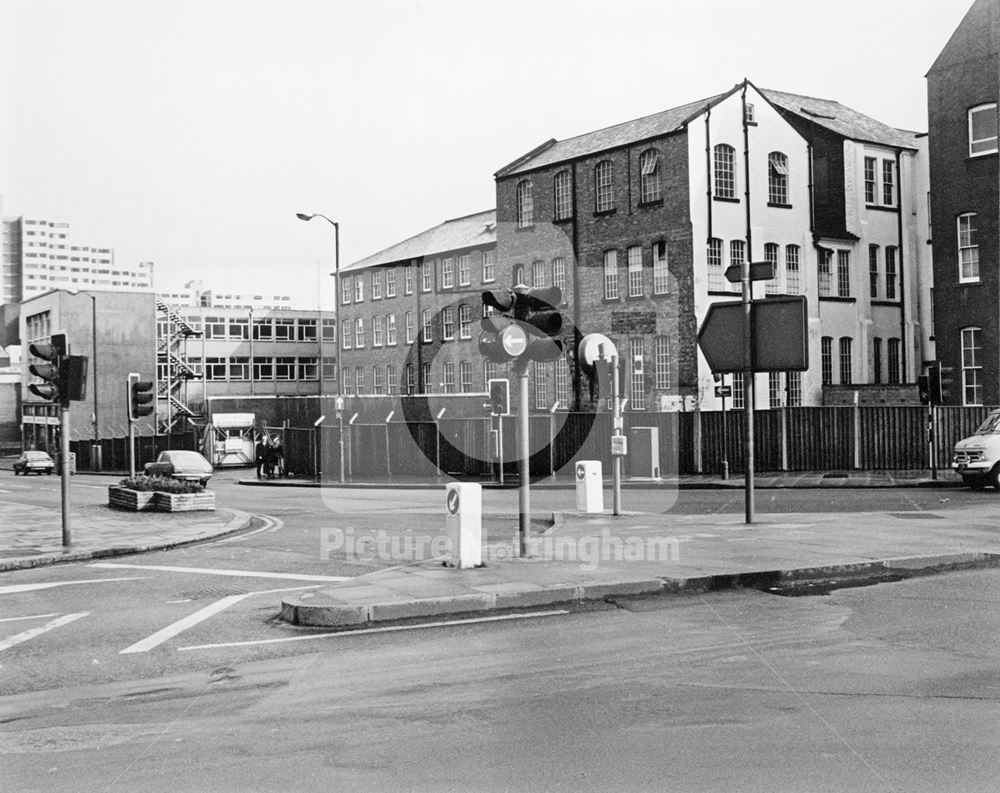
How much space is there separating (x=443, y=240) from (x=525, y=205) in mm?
13337

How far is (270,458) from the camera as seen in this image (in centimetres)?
4384

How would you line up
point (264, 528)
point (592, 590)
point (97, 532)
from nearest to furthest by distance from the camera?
point (592, 590), point (97, 532), point (264, 528)

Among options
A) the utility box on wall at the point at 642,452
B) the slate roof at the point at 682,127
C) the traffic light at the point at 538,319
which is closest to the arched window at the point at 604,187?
the slate roof at the point at 682,127

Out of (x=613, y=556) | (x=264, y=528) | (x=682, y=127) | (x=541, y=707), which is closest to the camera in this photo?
(x=541, y=707)

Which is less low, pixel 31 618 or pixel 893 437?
pixel 893 437

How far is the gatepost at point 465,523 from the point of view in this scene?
11.6m

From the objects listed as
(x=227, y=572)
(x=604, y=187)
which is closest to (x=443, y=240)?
(x=604, y=187)

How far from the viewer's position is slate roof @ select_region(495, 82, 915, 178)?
39562 millimetres

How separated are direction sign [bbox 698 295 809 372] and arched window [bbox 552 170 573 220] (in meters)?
28.7

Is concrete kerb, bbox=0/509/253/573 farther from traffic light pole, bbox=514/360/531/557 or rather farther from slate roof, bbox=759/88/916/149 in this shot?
slate roof, bbox=759/88/916/149

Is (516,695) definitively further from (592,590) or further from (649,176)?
(649,176)

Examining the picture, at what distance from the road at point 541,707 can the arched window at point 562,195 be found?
36.1 metres

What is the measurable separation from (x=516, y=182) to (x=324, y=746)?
141ft

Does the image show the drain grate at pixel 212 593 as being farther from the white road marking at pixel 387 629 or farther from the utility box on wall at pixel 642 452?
the utility box on wall at pixel 642 452
